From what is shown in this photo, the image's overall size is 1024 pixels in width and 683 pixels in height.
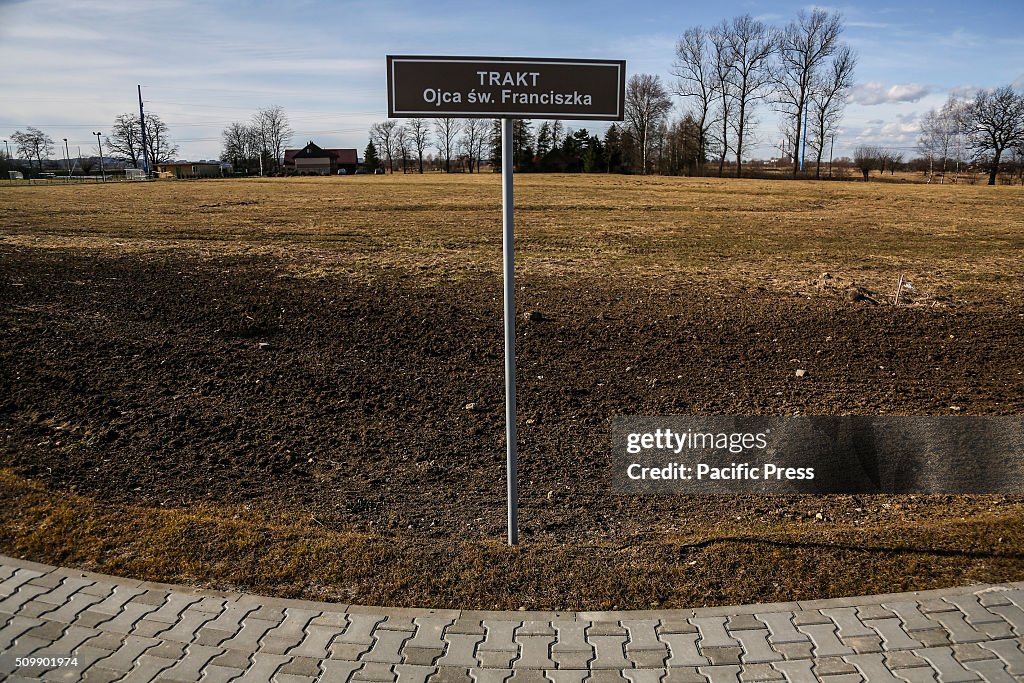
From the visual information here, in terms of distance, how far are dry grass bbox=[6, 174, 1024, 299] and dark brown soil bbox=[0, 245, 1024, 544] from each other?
2214 mm

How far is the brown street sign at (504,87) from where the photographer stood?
12.2 ft

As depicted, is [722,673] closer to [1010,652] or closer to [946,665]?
[946,665]

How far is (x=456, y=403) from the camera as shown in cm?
677

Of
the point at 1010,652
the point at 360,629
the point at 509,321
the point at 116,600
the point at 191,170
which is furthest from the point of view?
the point at 191,170

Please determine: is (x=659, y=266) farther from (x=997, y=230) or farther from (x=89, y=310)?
(x=997, y=230)

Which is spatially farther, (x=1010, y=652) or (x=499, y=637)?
(x=499, y=637)

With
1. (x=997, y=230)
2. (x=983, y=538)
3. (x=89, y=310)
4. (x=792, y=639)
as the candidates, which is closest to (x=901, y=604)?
(x=792, y=639)

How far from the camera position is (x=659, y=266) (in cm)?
1326

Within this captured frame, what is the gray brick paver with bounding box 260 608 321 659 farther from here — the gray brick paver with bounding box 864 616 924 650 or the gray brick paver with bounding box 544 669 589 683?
the gray brick paver with bounding box 864 616 924 650

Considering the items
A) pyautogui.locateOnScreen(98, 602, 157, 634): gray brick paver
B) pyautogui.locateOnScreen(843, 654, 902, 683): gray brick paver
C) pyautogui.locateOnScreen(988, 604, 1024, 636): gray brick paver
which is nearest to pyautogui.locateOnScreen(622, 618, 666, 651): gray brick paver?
pyautogui.locateOnScreen(843, 654, 902, 683): gray brick paver

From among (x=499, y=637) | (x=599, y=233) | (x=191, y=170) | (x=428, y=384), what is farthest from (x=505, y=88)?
(x=191, y=170)

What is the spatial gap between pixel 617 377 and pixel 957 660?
4.27 m

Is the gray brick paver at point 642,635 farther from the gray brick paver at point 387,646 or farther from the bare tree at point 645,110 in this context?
the bare tree at point 645,110

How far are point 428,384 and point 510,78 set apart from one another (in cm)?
388
